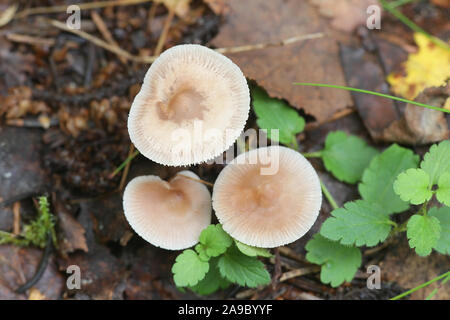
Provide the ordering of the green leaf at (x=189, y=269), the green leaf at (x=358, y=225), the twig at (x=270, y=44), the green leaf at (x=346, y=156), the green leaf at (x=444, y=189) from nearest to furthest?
the green leaf at (x=444, y=189), the green leaf at (x=189, y=269), the green leaf at (x=358, y=225), the green leaf at (x=346, y=156), the twig at (x=270, y=44)

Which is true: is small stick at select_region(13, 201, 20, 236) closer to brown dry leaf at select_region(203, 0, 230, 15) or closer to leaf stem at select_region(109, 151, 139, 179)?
leaf stem at select_region(109, 151, 139, 179)

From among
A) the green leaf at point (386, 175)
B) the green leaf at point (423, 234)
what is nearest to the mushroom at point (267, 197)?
the green leaf at point (386, 175)

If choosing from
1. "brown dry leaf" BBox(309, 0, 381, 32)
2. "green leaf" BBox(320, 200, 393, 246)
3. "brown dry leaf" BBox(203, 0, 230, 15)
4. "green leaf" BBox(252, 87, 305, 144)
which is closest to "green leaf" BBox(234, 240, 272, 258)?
"green leaf" BBox(320, 200, 393, 246)

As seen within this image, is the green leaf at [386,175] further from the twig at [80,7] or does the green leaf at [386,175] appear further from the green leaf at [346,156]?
the twig at [80,7]

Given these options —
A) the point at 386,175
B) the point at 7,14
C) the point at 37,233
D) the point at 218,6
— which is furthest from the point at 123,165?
the point at 386,175
